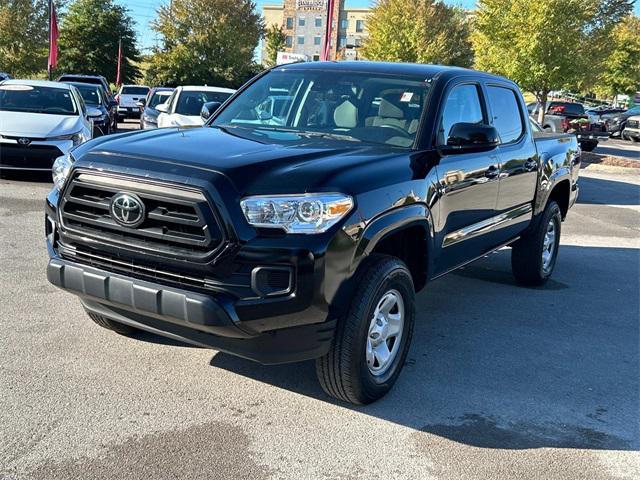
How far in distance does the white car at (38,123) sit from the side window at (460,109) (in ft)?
23.2

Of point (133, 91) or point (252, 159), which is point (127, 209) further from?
point (133, 91)

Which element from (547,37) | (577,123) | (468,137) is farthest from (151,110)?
(577,123)

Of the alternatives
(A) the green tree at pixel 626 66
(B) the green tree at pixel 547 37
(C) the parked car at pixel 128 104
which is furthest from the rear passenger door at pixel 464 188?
(A) the green tree at pixel 626 66

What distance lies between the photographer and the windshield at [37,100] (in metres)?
11.4

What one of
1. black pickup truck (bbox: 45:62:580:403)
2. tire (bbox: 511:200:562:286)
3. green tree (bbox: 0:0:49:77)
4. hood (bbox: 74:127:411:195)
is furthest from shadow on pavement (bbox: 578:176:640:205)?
green tree (bbox: 0:0:49:77)

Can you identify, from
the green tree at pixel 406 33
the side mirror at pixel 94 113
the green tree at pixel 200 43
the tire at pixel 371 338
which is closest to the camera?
the tire at pixel 371 338

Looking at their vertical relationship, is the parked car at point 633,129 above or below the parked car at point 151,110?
above

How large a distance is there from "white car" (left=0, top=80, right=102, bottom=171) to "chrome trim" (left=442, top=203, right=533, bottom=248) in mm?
7102

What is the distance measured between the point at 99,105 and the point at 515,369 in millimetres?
14355

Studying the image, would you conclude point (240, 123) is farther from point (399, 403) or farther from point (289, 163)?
point (399, 403)

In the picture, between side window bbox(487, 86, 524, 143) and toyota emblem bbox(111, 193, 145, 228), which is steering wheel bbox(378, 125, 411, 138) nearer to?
side window bbox(487, 86, 524, 143)

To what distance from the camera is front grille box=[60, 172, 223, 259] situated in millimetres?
3215

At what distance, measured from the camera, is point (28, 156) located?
10.3 metres

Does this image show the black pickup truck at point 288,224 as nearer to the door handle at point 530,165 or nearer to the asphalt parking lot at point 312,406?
the asphalt parking lot at point 312,406
